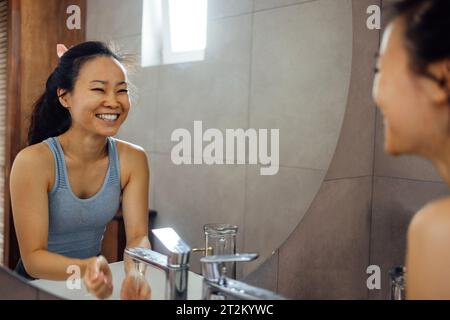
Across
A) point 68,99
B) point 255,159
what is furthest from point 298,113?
point 68,99

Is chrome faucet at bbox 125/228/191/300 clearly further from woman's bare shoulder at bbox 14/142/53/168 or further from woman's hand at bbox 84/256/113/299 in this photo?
woman's bare shoulder at bbox 14/142/53/168

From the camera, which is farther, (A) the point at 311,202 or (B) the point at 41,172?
(A) the point at 311,202

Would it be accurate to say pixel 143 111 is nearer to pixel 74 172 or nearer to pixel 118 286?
pixel 74 172

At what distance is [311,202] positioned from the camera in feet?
3.05

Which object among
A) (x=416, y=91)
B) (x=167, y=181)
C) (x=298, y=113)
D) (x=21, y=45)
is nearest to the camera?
(x=416, y=91)

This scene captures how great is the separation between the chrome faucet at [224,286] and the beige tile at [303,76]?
11.4 inches

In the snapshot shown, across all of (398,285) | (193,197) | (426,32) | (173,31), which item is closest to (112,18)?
(173,31)

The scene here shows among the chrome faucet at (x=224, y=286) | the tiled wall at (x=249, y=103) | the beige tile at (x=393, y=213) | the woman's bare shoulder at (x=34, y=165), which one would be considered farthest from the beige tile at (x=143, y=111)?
the beige tile at (x=393, y=213)

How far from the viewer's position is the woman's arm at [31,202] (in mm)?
634

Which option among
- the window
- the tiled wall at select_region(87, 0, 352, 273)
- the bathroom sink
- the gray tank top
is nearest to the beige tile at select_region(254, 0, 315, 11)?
the tiled wall at select_region(87, 0, 352, 273)

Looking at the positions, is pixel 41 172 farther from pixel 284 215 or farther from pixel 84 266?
pixel 284 215

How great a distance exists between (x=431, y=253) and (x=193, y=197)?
1.29 feet

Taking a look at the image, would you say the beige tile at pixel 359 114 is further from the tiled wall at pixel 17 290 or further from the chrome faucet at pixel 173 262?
the tiled wall at pixel 17 290
